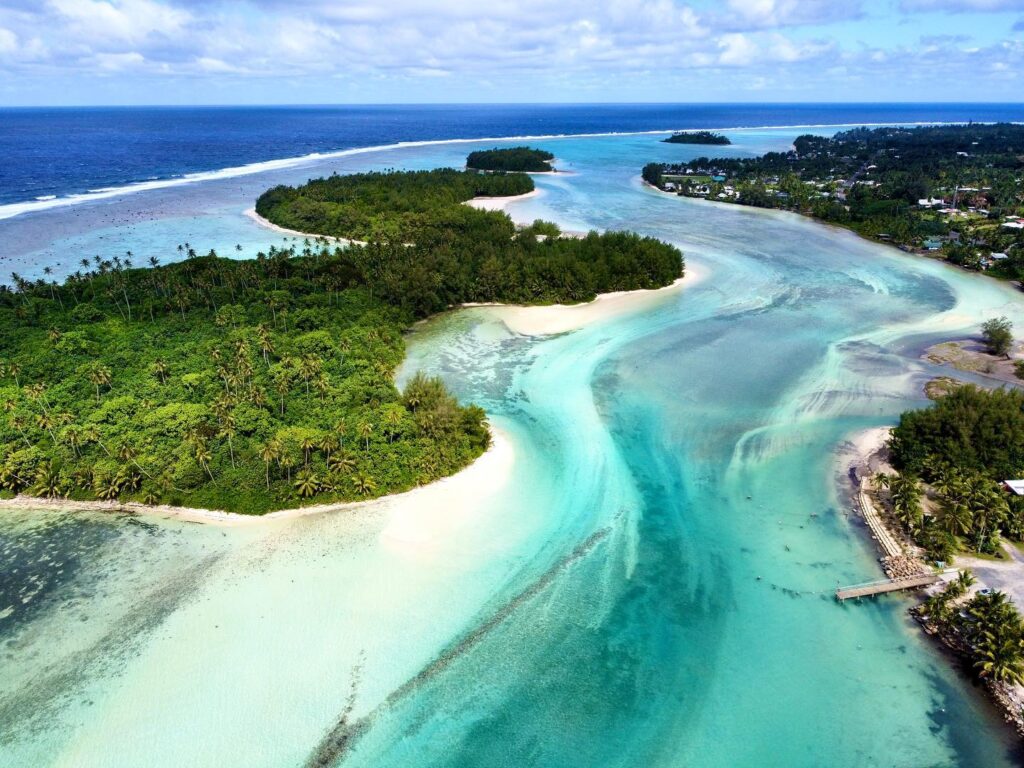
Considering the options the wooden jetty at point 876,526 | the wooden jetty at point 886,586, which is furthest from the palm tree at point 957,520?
the wooden jetty at point 886,586

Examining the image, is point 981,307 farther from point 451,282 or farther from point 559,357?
point 451,282

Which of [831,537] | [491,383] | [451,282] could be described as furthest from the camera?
[451,282]

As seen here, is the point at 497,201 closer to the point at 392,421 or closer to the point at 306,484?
the point at 392,421

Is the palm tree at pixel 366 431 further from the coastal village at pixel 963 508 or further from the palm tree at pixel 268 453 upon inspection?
the coastal village at pixel 963 508

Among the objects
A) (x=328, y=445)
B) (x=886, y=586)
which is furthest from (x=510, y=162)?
(x=886, y=586)

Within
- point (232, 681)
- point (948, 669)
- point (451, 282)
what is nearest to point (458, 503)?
point (232, 681)

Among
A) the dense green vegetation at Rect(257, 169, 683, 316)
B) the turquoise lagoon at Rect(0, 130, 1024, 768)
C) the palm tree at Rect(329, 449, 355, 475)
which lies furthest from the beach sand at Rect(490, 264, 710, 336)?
Result: the palm tree at Rect(329, 449, 355, 475)

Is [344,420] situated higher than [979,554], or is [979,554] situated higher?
[344,420]
